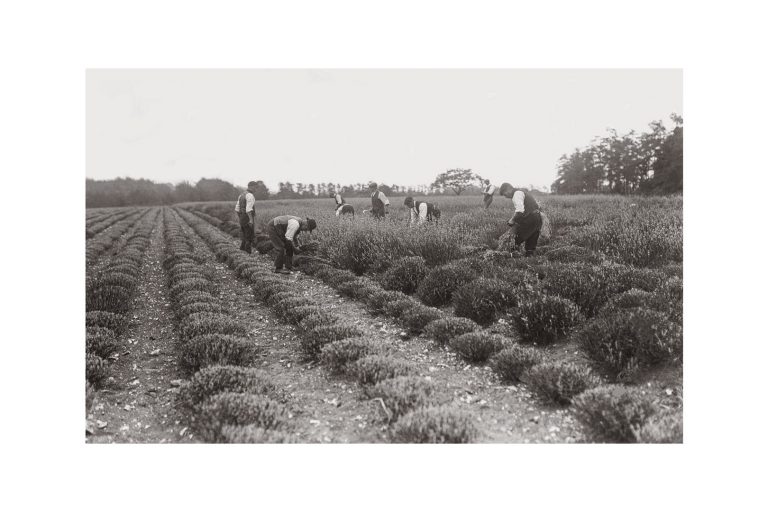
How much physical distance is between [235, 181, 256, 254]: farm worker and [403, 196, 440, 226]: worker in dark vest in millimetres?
3431

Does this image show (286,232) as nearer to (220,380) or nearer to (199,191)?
(199,191)

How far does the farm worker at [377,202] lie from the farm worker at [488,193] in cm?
184

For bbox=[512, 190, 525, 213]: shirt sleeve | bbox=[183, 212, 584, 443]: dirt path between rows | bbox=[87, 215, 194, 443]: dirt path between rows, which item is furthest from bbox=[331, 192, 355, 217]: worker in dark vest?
bbox=[87, 215, 194, 443]: dirt path between rows

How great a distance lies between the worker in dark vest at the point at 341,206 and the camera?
27.7 feet

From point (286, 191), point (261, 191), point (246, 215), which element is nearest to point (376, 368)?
point (286, 191)

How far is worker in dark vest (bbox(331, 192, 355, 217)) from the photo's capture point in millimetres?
8430

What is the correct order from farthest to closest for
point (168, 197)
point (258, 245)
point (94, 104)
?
1. point (258, 245)
2. point (168, 197)
3. point (94, 104)

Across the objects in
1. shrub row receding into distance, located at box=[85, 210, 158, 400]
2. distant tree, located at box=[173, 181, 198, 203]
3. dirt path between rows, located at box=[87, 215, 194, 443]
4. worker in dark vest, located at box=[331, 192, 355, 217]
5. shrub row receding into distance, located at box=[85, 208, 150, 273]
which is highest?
distant tree, located at box=[173, 181, 198, 203]

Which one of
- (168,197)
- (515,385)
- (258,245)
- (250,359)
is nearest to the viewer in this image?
(515,385)

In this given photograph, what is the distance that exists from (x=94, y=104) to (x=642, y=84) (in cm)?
640

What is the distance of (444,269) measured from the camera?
7383 mm

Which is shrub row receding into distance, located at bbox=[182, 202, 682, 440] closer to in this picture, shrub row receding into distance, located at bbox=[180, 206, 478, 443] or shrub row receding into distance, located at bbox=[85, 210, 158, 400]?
shrub row receding into distance, located at bbox=[180, 206, 478, 443]
